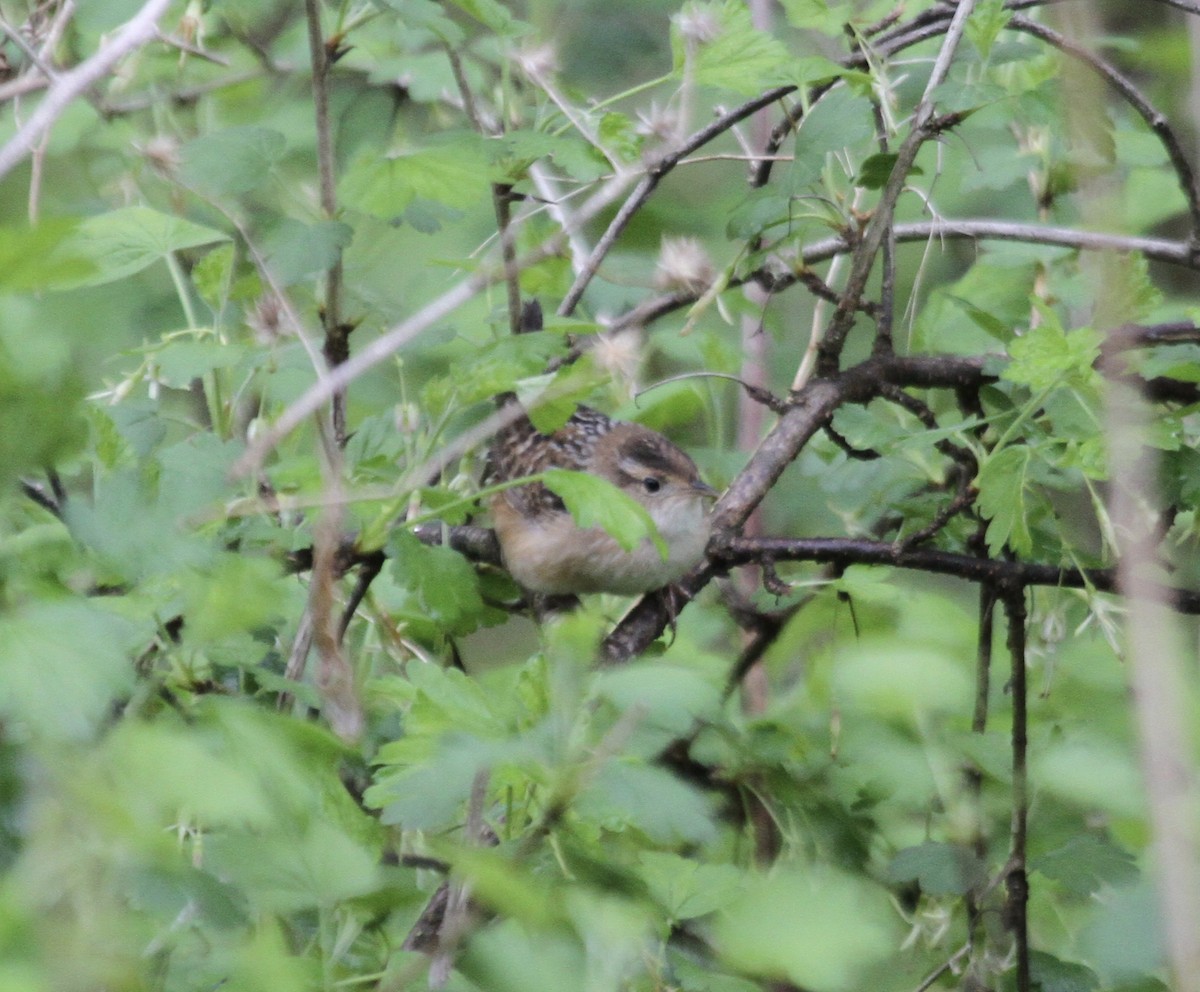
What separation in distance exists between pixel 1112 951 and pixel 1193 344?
154 cm

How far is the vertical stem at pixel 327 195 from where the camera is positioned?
2.21 m

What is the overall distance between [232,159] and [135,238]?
23cm

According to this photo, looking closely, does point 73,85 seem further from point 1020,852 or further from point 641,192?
point 1020,852

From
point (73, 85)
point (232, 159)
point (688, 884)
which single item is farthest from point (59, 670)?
point (232, 159)

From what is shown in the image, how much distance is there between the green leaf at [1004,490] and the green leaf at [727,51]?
711mm

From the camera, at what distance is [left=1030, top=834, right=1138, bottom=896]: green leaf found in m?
2.20

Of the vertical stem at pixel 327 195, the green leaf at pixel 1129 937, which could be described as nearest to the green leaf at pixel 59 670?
the green leaf at pixel 1129 937

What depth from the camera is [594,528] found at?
333 centimetres

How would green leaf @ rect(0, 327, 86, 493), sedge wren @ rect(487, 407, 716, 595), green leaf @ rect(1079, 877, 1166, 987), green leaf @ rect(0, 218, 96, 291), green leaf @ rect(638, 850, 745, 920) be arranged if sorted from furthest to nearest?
sedge wren @ rect(487, 407, 716, 595)
green leaf @ rect(638, 850, 745, 920)
green leaf @ rect(1079, 877, 1166, 987)
green leaf @ rect(0, 327, 86, 493)
green leaf @ rect(0, 218, 96, 291)

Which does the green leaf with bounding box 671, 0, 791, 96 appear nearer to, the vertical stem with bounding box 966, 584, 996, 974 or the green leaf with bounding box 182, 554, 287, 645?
the vertical stem with bounding box 966, 584, 996, 974

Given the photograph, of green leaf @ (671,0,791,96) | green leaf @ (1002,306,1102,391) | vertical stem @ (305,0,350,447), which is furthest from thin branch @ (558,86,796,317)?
green leaf @ (1002,306,1102,391)

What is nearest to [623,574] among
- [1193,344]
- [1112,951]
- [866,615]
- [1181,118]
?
[866,615]

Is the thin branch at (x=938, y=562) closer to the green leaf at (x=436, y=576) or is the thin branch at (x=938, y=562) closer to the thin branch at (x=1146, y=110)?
the green leaf at (x=436, y=576)

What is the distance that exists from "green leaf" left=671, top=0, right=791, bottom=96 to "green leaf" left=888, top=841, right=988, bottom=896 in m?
1.27
